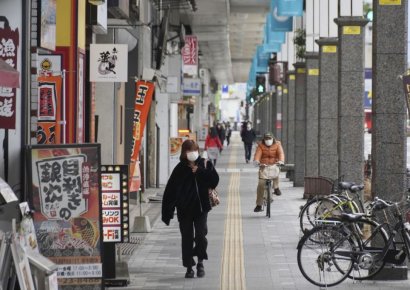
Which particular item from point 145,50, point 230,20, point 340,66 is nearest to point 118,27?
point 340,66

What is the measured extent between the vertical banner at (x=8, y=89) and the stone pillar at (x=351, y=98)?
10.2 metres

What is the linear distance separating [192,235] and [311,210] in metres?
4.77

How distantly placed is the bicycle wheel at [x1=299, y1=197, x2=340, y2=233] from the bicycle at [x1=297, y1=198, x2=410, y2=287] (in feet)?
11.5

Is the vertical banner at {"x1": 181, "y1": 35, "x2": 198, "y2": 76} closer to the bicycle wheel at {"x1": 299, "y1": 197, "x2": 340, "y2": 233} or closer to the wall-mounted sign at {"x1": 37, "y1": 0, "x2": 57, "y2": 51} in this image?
the bicycle wheel at {"x1": 299, "y1": 197, "x2": 340, "y2": 233}

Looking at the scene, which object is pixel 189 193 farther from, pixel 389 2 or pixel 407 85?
pixel 389 2

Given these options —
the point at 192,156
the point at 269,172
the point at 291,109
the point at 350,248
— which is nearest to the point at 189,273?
the point at 192,156

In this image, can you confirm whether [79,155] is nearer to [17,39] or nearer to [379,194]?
[17,39]

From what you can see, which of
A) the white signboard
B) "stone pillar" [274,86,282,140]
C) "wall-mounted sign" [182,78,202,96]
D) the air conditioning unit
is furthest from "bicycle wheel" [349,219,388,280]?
"stone pillar" [274,86,282,140]

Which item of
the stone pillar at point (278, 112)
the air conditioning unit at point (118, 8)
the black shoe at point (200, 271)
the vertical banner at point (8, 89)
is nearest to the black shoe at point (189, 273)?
the black shoe at point (200, 271)

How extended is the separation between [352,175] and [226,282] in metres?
7.80

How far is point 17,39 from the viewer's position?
11.0 metres

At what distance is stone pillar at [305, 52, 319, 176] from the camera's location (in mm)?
30984

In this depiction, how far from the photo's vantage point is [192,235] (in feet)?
44.6

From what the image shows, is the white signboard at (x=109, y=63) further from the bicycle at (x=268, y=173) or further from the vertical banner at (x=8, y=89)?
the bicycle at (x=268, y=173)
